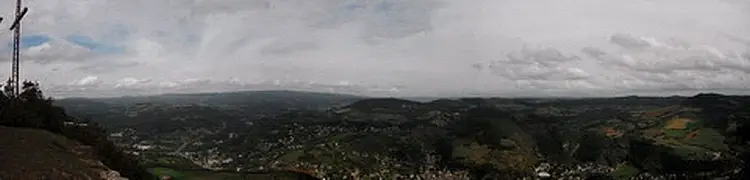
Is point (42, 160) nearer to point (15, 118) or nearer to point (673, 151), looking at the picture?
point (15, 118)

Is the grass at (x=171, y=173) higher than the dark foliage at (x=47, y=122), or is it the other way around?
the dark foliage at (x=47, y=122)

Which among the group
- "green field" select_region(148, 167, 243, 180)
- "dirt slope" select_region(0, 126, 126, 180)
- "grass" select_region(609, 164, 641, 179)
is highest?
"dirt slope" select_region(0, 126, 126, 180)

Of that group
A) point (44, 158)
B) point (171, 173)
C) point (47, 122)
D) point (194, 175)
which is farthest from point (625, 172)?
point (44, 158)

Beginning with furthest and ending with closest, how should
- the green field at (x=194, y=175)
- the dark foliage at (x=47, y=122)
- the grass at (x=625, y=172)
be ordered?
the grass at (x=625, y=172)
the green field at (x=194, y=175)
the dark foliage at (x=47, y=122)

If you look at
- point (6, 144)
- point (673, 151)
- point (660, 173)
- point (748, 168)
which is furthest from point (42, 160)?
point (673, 151)

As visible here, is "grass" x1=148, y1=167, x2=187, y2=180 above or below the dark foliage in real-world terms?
below

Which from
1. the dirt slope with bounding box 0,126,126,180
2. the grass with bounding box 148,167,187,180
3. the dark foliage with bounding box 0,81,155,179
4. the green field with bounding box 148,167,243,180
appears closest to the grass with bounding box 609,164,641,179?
the green field with bounding box 148,167,243,180

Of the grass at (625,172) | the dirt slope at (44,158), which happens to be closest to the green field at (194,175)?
the dirt slope at (44,158)

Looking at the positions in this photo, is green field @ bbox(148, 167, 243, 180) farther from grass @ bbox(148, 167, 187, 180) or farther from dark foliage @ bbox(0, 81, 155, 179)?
dark foliage @ bbox(0, 81, 155, 179)

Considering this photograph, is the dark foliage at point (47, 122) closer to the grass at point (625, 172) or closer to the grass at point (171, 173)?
the grass at point (171, 173)
